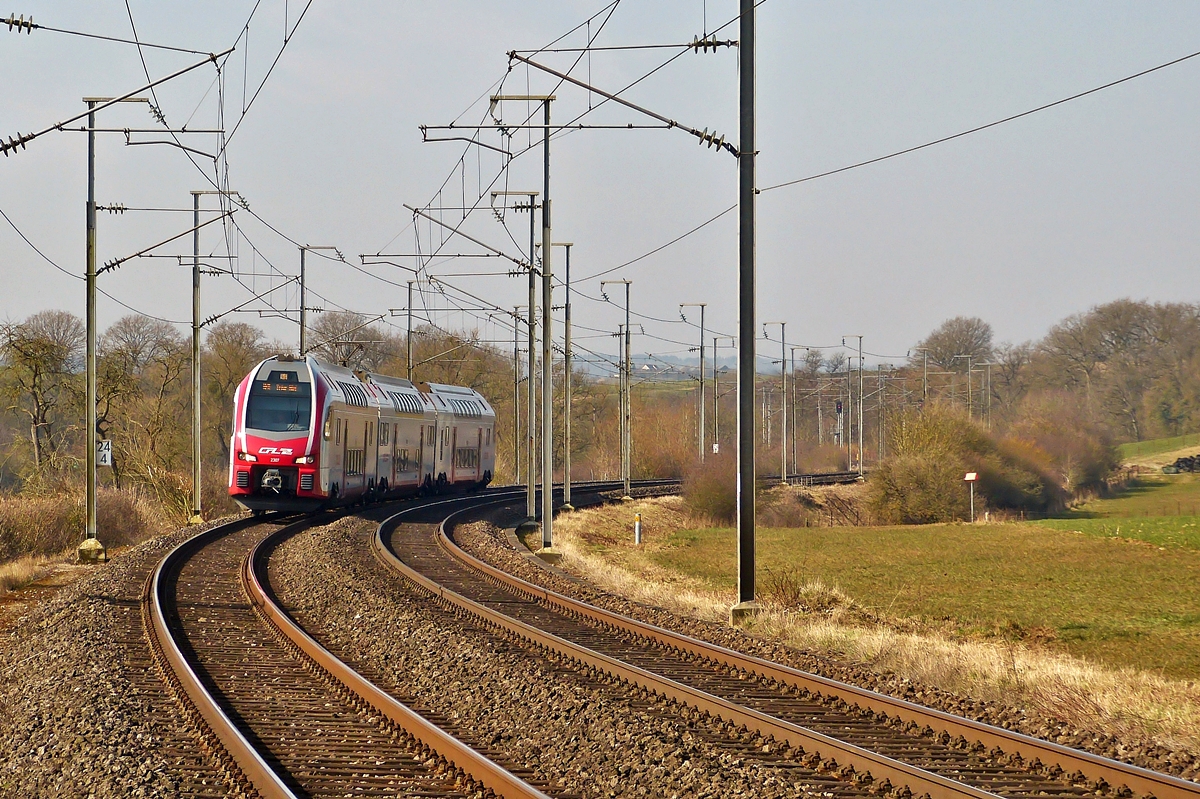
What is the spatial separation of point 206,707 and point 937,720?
582cm

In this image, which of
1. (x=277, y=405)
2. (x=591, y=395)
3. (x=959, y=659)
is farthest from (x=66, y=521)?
(x=591, y=395)

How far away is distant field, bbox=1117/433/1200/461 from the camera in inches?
3605

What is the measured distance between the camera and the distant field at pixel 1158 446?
3605 inches

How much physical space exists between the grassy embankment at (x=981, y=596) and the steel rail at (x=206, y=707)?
620cm

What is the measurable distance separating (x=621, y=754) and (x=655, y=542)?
30582 mm

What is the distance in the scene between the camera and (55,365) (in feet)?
148

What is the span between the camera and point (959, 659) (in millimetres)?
13125

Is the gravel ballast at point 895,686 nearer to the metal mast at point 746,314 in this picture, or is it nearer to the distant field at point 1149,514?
the metal mast at point 746,314

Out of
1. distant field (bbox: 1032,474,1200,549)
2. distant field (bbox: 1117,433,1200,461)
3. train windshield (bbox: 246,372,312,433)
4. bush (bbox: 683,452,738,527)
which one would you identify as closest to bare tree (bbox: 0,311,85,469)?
train windshield (bbox: 246,372,312,433)

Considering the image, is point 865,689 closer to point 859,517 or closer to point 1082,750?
point 1082,750

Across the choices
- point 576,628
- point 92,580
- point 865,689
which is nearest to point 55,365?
point 92,580

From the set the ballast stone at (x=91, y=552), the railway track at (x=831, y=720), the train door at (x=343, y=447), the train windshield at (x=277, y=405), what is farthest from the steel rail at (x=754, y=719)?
the train door at (x=343, y=447)

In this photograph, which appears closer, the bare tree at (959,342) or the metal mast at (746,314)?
the metal mast at (746,314)

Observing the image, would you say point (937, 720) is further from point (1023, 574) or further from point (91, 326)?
point (1023, 574)
